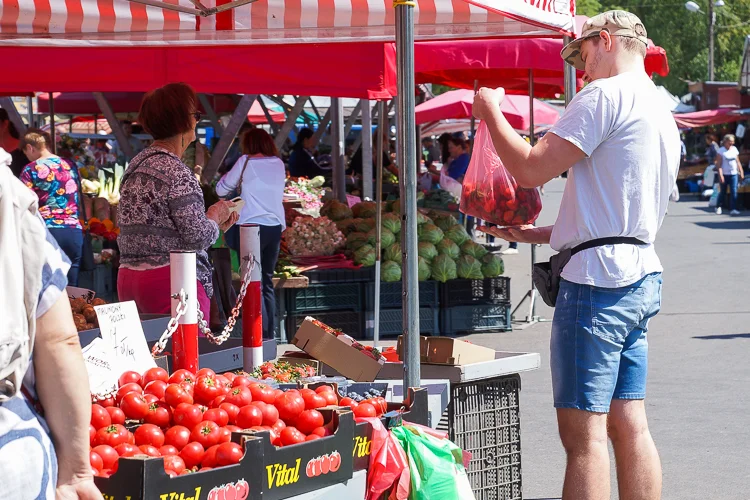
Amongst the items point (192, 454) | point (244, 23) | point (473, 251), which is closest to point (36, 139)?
point (244, 23)

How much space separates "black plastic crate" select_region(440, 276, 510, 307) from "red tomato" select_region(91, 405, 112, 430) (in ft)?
22.6

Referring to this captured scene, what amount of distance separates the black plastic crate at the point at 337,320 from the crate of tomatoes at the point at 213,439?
5.97m

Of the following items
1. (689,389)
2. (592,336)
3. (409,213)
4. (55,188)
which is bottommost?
(689,389)

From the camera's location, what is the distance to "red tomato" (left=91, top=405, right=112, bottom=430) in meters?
3.25

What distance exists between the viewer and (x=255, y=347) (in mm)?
4641

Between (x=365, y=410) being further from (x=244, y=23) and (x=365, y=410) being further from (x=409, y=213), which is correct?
(x=244, y=23)

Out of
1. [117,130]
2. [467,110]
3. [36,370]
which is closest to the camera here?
[36,370]

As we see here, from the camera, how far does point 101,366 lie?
3645mm

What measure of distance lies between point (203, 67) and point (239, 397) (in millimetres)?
4410

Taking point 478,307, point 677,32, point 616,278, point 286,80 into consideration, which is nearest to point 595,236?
point 616,278

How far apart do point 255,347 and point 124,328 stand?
0.91 m

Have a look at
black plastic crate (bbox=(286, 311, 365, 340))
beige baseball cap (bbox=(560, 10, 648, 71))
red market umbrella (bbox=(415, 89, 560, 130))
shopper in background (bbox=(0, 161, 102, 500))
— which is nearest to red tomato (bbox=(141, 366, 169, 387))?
shopper in background (bbox=(0, 161, 102, 500))

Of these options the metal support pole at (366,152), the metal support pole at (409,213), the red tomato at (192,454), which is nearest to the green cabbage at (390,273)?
the metal support pole at (366,152)

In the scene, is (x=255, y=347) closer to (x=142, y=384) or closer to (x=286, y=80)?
(x=142, y=384)
